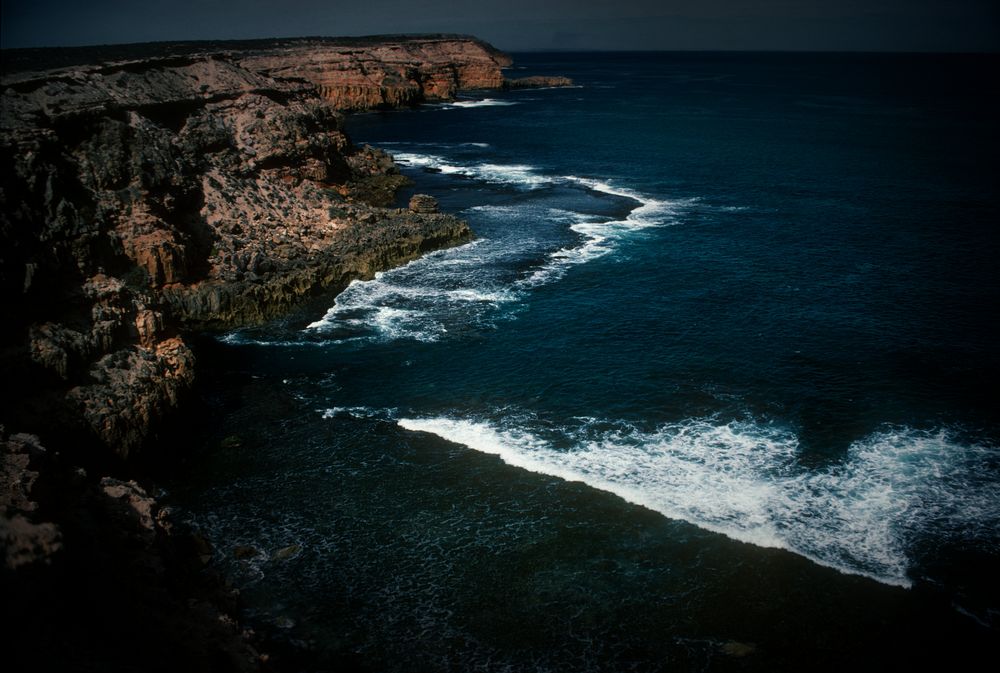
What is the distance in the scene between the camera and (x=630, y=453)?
31.8 meters

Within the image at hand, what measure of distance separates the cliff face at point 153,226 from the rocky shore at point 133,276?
0.12 meters

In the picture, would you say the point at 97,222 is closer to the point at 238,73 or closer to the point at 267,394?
the point at 267,394

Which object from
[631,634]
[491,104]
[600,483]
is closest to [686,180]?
[600,483]

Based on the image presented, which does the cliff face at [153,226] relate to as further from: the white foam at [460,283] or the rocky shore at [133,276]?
the white foam at [460,283]

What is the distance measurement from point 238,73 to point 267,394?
38.3 m

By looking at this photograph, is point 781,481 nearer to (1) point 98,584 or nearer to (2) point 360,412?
(2) point 360,412

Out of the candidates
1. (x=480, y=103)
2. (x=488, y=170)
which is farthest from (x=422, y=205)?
(x=480, y=103)

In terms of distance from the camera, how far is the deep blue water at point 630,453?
2306 centimetres

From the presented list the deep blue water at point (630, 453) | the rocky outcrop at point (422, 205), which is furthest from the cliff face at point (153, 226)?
the deep blue water at point (630, 453)

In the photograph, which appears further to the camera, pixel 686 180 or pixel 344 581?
pixel 686 180

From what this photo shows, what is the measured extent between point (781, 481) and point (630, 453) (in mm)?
6669

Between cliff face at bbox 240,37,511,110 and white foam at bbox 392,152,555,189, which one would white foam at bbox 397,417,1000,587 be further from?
cliff face at bbox 240,37,511,110

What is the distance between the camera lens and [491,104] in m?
178

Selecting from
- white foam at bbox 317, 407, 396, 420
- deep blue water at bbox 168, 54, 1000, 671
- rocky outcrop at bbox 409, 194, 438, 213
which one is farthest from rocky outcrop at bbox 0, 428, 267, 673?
rocky outcrop at bbox 409, 194, 438, 213
